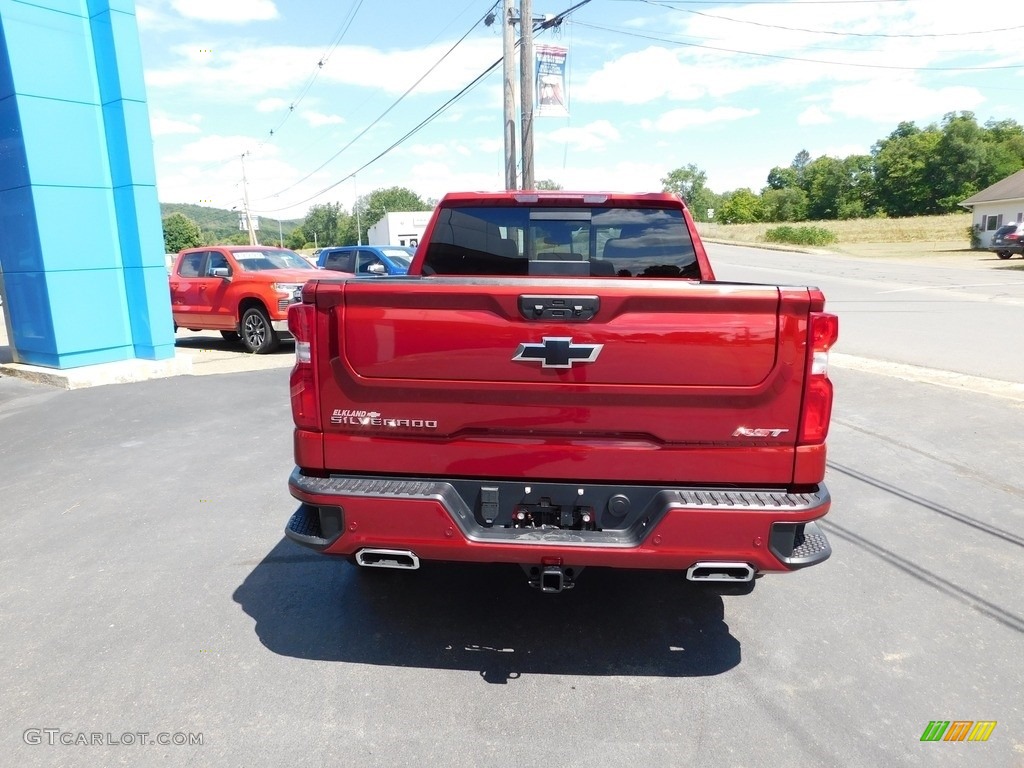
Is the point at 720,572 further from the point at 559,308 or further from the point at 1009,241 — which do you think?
the point at 1009,241

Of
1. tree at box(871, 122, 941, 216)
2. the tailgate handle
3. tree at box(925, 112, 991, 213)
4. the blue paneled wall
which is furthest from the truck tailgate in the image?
tree at box(871, 122, 941, 216)

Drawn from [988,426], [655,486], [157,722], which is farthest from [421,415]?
[988,426]

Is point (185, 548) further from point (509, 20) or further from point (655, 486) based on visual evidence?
point (509, 20)

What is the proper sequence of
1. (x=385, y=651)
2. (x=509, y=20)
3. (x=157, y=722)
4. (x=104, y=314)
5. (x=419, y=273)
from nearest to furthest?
(x=157, y=722), (x=385, y=651), (x=419, y=273), (x=104, y=314), (x=509, y=20)

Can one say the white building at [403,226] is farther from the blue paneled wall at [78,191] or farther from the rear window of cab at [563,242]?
the rear window of cab at [563,242]

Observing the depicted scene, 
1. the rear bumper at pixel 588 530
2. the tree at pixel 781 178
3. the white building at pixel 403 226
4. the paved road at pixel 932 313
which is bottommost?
the paved road at pixel 932 313

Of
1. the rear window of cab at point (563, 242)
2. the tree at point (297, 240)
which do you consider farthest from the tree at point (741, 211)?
the rear window of cab at point (563, 242)

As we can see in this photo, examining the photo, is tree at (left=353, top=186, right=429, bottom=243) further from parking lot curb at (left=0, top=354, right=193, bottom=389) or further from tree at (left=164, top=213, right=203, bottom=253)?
parking lot curb at (left=0, top=354, right=193, bottom=389)

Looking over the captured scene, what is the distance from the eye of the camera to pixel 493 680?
3064mm

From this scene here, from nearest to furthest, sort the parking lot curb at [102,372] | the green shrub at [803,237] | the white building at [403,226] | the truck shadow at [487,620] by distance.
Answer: the truck shadow at [487,620] → the parking lot curb at [102,372] → the white building at [403,226] → the green shrub at [803,237]

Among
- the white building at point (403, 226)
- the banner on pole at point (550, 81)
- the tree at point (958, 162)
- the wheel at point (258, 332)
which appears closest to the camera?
the wheel at point (258, 332)

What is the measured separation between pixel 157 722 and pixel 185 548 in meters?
1.76

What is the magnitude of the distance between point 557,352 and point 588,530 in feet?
2.43

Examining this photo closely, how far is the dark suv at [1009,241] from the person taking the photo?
3600cm
